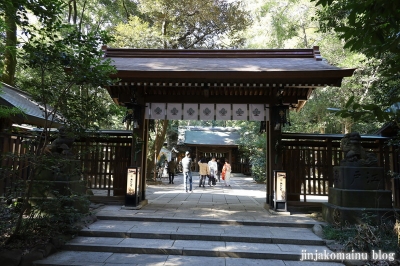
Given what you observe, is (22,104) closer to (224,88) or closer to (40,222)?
(40,222)

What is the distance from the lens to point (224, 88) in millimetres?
8078

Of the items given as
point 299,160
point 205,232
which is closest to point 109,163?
point 205,232

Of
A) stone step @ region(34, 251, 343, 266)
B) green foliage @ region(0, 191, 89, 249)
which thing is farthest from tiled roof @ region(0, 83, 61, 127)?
stone step @ region(34, 251, 343, 266)

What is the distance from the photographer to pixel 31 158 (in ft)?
15.1

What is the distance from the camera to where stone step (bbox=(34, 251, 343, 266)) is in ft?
14.3

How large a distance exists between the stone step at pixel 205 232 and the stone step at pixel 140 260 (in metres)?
0.68

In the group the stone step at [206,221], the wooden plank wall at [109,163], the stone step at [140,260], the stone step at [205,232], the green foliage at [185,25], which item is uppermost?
the green foliage at [185,25]

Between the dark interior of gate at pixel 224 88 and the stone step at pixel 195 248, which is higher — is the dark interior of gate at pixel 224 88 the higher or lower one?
the higher one

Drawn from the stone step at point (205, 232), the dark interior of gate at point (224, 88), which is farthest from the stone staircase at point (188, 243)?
the dark interior of gate at point (224, 88)

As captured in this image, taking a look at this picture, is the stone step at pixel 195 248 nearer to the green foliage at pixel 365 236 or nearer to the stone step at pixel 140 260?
the stone step at pixel 140 260

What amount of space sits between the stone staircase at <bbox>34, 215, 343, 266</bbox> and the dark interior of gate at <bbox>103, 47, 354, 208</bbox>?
7.63 feet

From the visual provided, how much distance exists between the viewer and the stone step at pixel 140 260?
14.3 ft

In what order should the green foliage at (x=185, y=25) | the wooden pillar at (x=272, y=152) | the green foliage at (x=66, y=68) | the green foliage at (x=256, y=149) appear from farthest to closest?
the green foliage at (x=256, y=149), the green foliage at (x=185, y=25), the wooden pillar at (x=272, y=152), the green foliage at (x=66, y=68)

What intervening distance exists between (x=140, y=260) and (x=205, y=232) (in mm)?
1598
